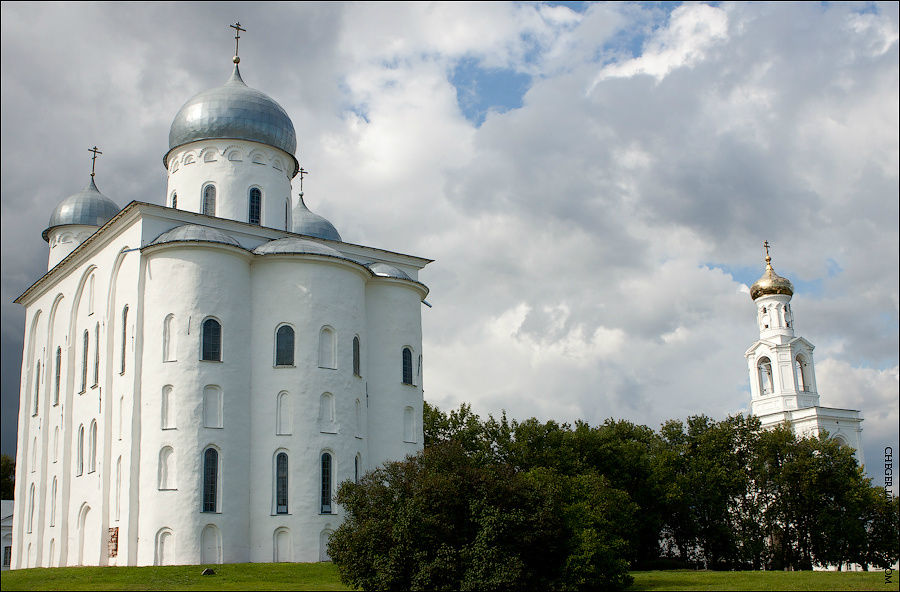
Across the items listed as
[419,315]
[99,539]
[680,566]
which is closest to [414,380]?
[419,315]

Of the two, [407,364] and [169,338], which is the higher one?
[169,338]

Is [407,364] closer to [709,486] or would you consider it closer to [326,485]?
[326,485]

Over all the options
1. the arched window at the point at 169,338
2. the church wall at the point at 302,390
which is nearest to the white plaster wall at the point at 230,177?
the church wall at the point at 302,390

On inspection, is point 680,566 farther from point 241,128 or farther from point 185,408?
point 241,128

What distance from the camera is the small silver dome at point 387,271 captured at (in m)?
35.5

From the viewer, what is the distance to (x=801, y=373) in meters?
53.7

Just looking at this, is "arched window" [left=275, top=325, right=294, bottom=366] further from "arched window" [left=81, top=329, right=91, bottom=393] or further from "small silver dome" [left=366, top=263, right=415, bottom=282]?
"arched window" [left=81, top=329, right=91, bottom=393]

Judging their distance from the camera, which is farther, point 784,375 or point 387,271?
point 784,375

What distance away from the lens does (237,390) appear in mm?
30000

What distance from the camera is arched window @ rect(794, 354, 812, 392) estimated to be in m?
53.1

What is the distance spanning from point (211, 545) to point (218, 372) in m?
5.67

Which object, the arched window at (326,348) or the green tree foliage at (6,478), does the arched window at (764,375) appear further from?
the green tree foliage at (6,478)

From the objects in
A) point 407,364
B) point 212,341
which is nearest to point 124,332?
point 212,341

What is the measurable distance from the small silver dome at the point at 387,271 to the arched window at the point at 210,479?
1019 cm
